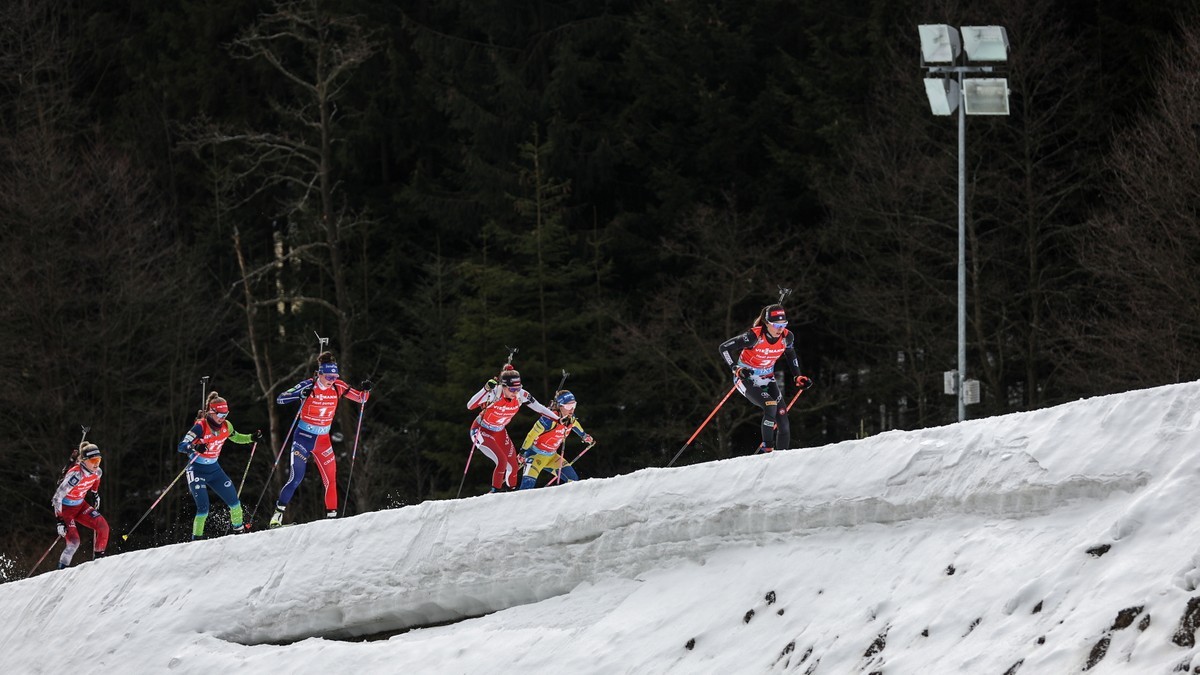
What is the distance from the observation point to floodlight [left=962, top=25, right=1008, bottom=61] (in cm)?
2116

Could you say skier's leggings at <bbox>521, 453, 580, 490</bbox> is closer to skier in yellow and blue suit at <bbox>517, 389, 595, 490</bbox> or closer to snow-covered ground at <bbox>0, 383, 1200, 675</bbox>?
skier in yellow and blue suit at <bbox>517, 389, 595, 490</bbox>

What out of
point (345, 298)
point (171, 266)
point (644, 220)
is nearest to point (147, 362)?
point (171, 266)

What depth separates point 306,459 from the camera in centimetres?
1709

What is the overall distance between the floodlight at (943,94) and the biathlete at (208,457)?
10.7 meters

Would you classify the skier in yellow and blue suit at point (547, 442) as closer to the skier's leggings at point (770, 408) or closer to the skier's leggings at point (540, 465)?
the skier's leggings at point (540, 465)

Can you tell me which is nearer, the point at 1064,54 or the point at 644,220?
the point at 1064,54

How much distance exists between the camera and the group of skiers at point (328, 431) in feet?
52.5

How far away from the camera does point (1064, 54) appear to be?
2961 cm

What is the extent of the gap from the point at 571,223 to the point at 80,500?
71.8 ft

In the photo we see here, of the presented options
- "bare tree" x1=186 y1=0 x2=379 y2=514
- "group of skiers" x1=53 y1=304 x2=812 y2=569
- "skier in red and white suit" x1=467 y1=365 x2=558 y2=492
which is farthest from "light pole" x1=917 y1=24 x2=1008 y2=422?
"bare tree" x1=186 y1=0 x2=379 y2=514

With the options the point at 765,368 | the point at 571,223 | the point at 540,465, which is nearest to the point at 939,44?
the point at 765,368

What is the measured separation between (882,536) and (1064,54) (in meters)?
21.4

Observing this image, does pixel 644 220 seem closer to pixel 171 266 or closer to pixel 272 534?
pixel 171 266

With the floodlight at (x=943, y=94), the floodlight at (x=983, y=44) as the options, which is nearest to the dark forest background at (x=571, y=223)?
the floodlight at (x=983, y=44)
